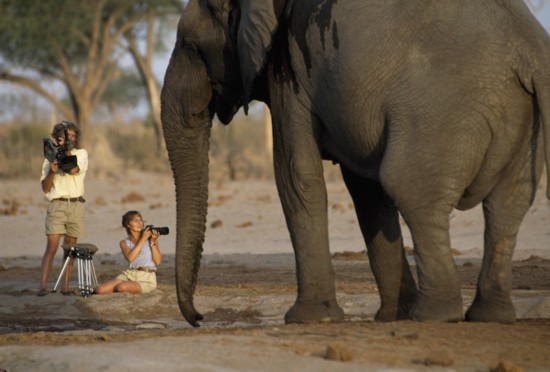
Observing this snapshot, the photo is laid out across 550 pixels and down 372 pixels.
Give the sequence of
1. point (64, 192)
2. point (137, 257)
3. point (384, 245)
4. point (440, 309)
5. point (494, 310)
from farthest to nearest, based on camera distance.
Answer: point (64, 192), point (137, 257), point (384, 245), point (494, 310), point (440, 309)

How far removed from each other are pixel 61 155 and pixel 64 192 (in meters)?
0.38

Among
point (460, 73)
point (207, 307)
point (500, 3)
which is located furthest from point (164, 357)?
point (207, 307)

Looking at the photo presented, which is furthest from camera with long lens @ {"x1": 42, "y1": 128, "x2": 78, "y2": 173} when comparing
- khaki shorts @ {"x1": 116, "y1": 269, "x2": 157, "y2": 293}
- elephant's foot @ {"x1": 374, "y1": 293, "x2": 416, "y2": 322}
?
elephant's foot @ {"x1": 374, "y1": 293, "x2": 416, "y2": 322}

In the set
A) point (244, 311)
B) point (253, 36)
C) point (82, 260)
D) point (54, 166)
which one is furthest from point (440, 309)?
point (54, 166)

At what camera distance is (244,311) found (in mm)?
10406

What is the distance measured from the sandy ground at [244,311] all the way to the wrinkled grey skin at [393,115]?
418 mm

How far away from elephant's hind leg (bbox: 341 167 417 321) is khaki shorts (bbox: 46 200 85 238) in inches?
145

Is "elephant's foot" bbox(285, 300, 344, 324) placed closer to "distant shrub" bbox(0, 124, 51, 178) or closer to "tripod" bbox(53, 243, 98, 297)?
"tripod" bbox(53, 243, 98, 297)

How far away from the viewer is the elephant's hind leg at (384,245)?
27.1ft

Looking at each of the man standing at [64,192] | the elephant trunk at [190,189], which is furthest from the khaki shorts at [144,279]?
the elephant trunk at [190,189]

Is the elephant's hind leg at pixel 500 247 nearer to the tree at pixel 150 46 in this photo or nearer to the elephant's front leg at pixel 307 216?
the elephant's front leg at pixel 307 216

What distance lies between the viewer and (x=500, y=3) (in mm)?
6961

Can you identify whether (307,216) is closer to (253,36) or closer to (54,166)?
(253,36)

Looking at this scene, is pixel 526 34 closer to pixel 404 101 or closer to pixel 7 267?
pixel 404 101
